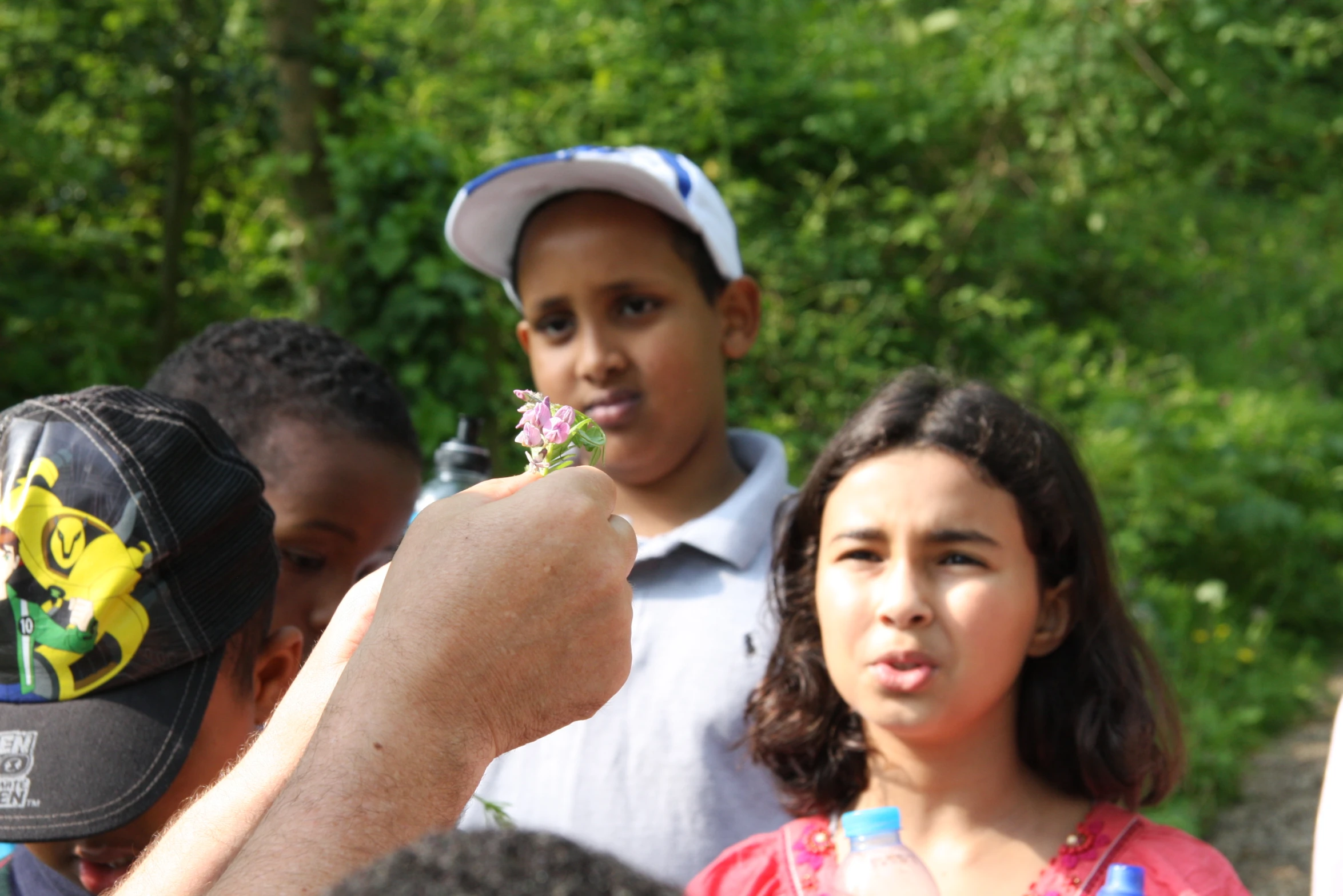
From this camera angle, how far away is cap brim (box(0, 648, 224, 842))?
146 cm

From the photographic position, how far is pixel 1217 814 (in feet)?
16.6

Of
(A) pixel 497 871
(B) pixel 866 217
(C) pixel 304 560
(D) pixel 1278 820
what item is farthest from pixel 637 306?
(B) pixel 866 217

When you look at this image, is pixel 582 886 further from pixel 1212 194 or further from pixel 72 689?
pixel 1212 194

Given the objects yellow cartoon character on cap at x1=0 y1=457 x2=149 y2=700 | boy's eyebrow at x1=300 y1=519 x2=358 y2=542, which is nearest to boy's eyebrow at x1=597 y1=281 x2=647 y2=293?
boy's eyebrow at x1=300 y1=519 x2=358 y2=542

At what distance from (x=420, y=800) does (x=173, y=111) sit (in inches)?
221

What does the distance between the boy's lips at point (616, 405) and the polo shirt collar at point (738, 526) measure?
0.25 metres

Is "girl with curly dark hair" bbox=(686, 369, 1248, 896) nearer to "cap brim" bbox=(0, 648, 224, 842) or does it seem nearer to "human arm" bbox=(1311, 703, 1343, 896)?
"human arm" bbox=(1311, 703, 1343, 896)

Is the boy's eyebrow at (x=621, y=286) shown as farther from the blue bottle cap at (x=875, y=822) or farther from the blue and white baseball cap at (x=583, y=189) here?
the blue bottle cap at (x=875, y=822)

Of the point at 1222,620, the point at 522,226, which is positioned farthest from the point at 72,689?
the point at 1222,620

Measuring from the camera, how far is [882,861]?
5.17ft

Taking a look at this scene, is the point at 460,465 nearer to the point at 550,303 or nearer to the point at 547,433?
the point at 550,303

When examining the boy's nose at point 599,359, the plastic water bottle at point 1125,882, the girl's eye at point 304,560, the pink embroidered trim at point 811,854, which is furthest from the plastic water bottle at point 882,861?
the boy's nose at point 599,359

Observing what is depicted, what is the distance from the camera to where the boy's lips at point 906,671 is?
2.00 m

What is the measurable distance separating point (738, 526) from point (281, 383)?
3.01 feet
